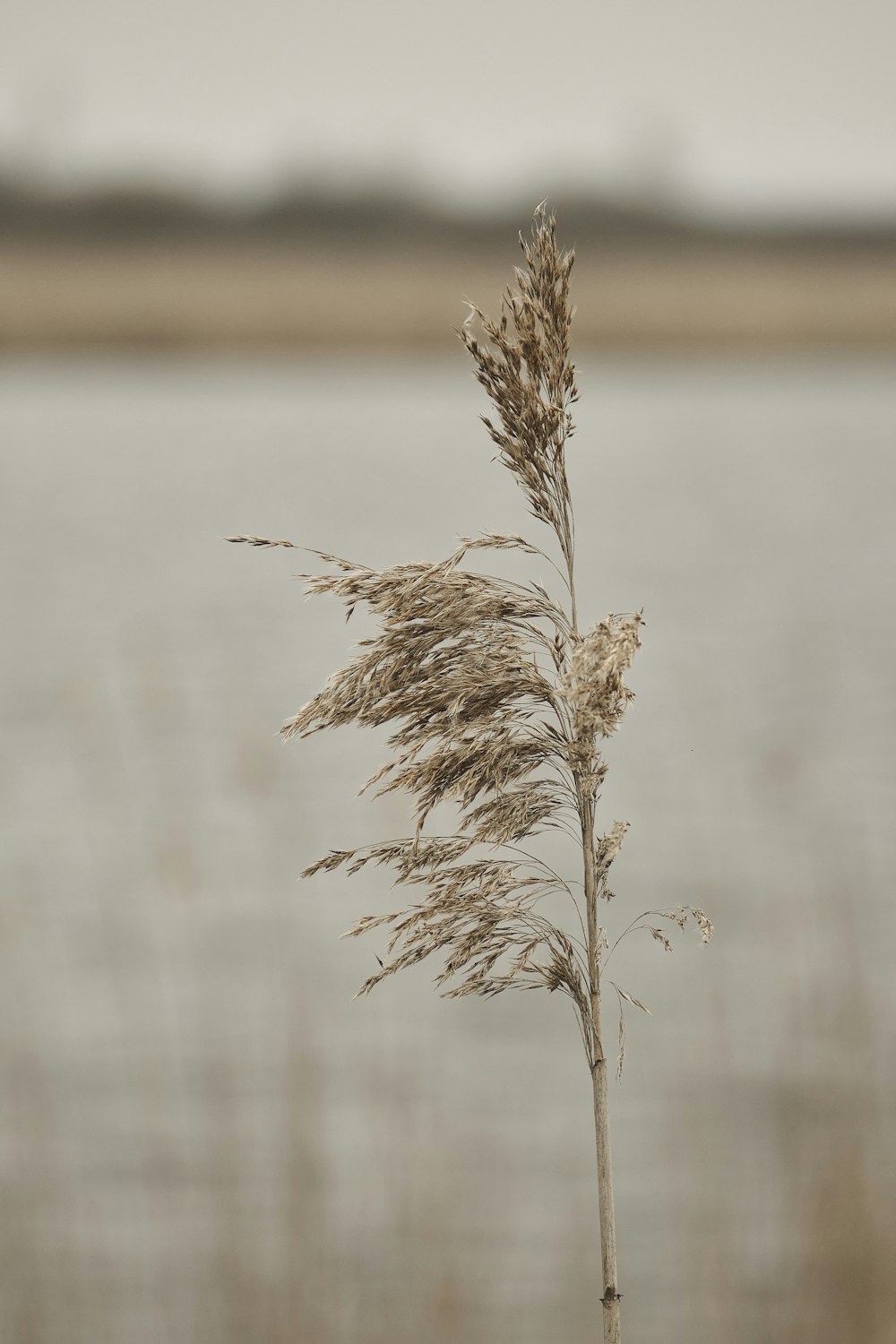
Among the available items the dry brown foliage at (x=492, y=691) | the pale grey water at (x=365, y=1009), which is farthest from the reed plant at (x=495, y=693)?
the pale grey water at (x=365, y=1009)

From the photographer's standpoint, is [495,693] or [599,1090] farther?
[495,693]

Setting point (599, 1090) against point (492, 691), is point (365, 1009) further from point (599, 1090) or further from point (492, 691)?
point (599, 1090)

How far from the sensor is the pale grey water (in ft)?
12.5

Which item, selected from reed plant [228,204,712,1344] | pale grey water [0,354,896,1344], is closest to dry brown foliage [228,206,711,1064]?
reed plant [228,204,712,1344]

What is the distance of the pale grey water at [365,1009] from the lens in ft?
12.5

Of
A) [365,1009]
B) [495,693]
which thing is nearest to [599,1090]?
[495,693]

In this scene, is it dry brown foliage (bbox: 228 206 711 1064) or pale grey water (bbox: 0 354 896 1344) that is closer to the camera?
dry brown foliage (bbox: 228 206 711 1064)

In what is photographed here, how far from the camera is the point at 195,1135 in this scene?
512cm

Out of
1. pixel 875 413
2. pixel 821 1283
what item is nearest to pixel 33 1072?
pixel 821 1283

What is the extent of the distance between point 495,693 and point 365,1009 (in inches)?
205

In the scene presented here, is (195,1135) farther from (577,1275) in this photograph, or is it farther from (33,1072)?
(577,1275)

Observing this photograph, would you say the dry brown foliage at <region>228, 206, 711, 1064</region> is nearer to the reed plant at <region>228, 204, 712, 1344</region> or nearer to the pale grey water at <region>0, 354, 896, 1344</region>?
the reed plant at <region>228, 204, 712, 1344</region>

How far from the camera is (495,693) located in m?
1.16

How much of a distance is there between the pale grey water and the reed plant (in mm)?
2744
